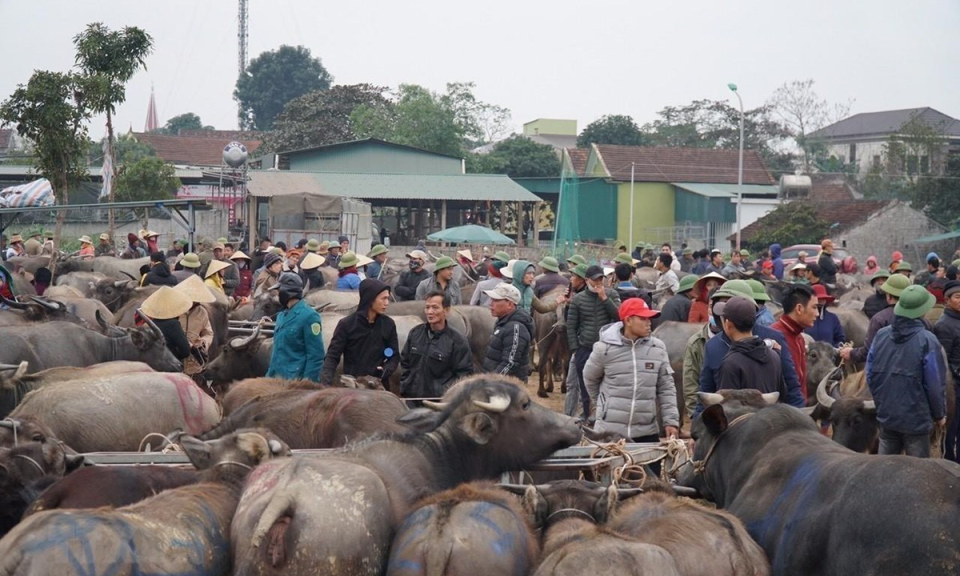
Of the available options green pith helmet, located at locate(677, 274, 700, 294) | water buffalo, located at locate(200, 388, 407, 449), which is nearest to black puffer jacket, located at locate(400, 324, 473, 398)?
water buffalo, located at locate(200, 388, 407, 449)

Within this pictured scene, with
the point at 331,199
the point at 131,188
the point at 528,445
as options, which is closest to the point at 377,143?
the point at 131,188

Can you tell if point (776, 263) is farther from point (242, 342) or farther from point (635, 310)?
point (635, 310)

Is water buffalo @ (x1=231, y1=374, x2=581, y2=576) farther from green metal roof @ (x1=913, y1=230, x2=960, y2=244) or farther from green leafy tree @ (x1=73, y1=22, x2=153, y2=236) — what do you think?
green metal roof @ (x1=913, y1=230, x2=960, y2=244)

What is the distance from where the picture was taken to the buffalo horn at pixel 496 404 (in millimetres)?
6496

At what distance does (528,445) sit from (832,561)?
2.06m

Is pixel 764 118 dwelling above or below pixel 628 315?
above

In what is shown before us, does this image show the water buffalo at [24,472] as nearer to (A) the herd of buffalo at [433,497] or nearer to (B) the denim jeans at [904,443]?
(A) the herd of buffalo at [433,497]

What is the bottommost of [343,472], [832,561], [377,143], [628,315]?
[832,561]

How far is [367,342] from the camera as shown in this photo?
9359mm

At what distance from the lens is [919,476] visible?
496cm

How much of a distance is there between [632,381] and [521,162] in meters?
54.4

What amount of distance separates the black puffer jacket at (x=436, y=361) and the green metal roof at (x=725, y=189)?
4418 centimetres

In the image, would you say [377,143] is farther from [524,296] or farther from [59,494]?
[59,494]

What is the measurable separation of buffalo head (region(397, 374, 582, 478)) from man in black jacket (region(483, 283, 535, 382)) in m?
2.81
